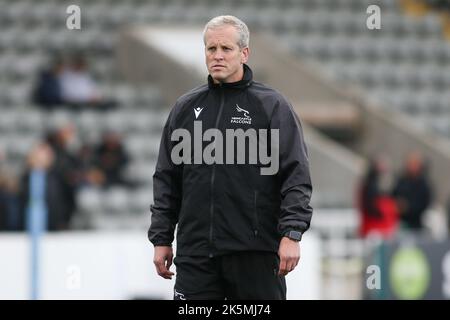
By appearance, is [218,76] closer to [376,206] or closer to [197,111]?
[197,111]

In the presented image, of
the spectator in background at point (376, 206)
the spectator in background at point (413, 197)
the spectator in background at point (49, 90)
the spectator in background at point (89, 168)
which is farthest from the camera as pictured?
the spectator in background at point (49, 90)

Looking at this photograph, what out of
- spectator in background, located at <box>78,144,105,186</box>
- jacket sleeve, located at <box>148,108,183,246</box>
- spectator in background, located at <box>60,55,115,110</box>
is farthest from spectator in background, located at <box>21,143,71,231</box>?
jacket sleeve, located at <box>148,108,183,246</box>

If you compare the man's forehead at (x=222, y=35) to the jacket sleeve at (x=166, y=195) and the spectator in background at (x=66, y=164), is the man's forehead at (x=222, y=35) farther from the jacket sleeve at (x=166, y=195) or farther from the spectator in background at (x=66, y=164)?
the spectator in background at (x=66, y=164)

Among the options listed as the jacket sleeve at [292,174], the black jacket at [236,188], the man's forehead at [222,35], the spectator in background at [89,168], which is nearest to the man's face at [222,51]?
the man's forehead at [222,35]

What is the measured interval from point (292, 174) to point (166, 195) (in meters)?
0.58

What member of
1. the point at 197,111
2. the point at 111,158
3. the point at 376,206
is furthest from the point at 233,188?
the point at 111,158

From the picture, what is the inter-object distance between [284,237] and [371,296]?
23.0 feet

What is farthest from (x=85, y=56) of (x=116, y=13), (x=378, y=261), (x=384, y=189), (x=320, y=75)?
(x=378, y=261)

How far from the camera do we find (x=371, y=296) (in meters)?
12.2

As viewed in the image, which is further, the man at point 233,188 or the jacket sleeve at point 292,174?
the man at point 233,188

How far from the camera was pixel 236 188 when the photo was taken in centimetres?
554

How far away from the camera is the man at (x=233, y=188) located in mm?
5527

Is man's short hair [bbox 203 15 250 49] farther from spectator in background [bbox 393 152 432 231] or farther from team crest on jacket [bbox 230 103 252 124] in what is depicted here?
spectator in background [bbox 393 152 432 231]

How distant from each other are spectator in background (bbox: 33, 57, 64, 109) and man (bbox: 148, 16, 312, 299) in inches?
437
